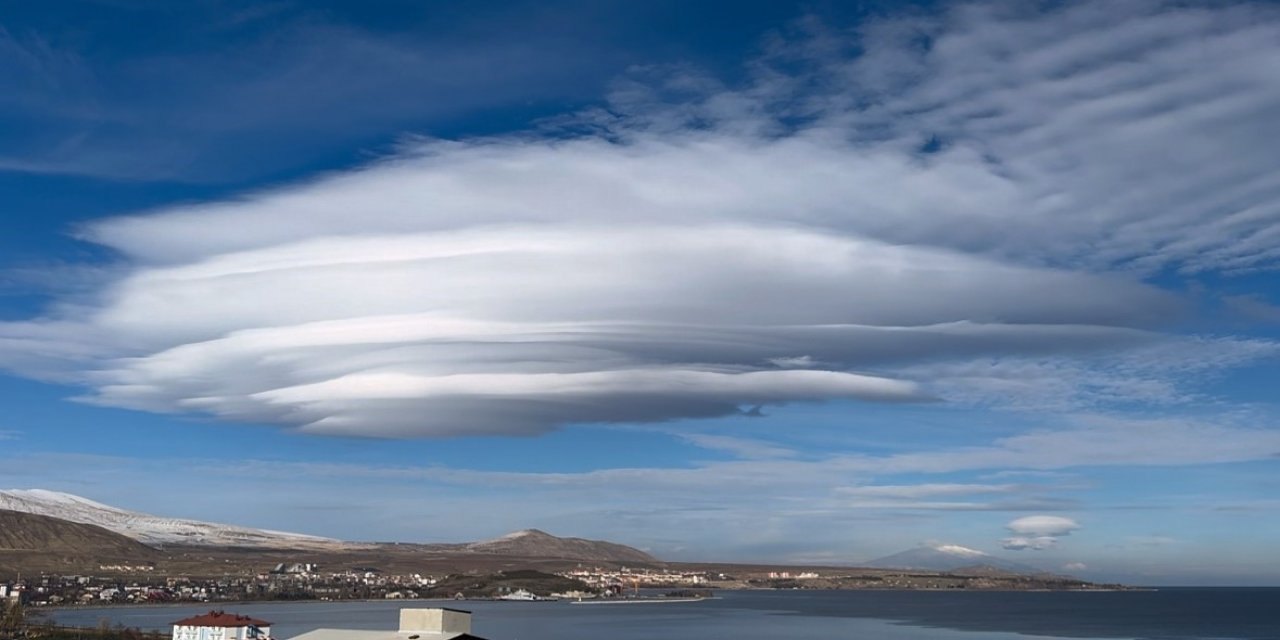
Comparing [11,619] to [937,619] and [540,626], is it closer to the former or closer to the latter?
[540,626]

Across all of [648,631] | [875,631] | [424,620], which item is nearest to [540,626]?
[648,631]

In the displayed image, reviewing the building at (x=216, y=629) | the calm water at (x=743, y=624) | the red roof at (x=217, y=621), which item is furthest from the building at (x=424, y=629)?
the calm water at (x=743, y=624)

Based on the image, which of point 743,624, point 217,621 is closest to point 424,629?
point 217,621

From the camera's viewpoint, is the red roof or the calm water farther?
the calm water

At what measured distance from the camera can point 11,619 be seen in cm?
9956

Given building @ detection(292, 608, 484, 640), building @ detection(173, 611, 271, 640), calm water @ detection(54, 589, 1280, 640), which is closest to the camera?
building @ detection(292, 608, 484, 640)

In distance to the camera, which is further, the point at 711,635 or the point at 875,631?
the point at 875,631

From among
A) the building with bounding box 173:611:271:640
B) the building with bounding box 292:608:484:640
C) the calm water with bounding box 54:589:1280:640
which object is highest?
the building with bounding box 292:608:484:640

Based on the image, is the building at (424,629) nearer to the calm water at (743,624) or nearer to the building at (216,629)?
the building at (216,629)

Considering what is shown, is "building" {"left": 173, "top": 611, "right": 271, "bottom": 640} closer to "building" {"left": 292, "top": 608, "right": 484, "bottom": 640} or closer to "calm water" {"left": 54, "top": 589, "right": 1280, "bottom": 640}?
"calm water" {"left": 54, "top": 589, "right": 1280, "bottom": 640}

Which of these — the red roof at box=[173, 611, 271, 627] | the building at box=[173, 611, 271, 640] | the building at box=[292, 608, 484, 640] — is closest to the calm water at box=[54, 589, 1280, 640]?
the red roof at box=[173, 611, 271, 627]

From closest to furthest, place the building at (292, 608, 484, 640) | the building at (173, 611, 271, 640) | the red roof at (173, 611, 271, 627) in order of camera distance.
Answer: the building at (292, 608, 484, 640) → the building at (173, 611, 271, 640) → the red roof at (173, 611, 271, 627)

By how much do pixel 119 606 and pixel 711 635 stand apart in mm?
113862

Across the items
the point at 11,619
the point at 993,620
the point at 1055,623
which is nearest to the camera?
the point at 11,619
